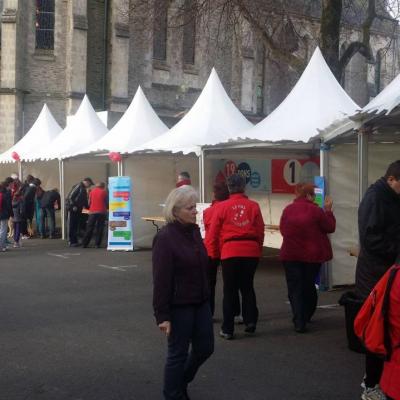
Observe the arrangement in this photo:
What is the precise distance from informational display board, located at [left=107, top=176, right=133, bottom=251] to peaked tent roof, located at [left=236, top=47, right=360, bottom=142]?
4.30 meters

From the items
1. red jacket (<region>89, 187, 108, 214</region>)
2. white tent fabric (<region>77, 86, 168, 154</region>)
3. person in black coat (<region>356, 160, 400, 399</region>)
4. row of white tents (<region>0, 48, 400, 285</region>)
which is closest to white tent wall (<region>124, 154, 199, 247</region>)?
row of white tents (<region>0, 48, 400, 285</region>)

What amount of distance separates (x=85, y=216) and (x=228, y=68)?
18333 millimetres

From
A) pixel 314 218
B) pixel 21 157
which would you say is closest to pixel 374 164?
pixel 314 218

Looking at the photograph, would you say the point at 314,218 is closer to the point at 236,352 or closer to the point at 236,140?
the point at 236,352

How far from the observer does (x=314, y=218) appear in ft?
23.2

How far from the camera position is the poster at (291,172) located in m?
13.7

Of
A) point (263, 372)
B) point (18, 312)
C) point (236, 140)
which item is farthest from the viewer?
point (236, 140)

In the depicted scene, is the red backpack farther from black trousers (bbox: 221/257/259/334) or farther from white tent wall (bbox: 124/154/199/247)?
white tent wall (bbox: 124/154/199/247)

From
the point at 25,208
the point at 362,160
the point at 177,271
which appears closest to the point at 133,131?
the point at 25,208

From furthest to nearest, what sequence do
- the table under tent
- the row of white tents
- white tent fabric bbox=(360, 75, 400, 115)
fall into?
1. the row of white tents
2. the table under tent
3. white tent fabric bbox=(360, 75, 400, 115)

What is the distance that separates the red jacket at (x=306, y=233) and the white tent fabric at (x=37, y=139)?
13.5m

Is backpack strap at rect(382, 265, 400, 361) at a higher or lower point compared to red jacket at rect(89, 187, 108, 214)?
lower

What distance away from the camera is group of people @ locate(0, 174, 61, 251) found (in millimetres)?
14859

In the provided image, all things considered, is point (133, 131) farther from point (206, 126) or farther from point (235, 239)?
point (235, 239)
